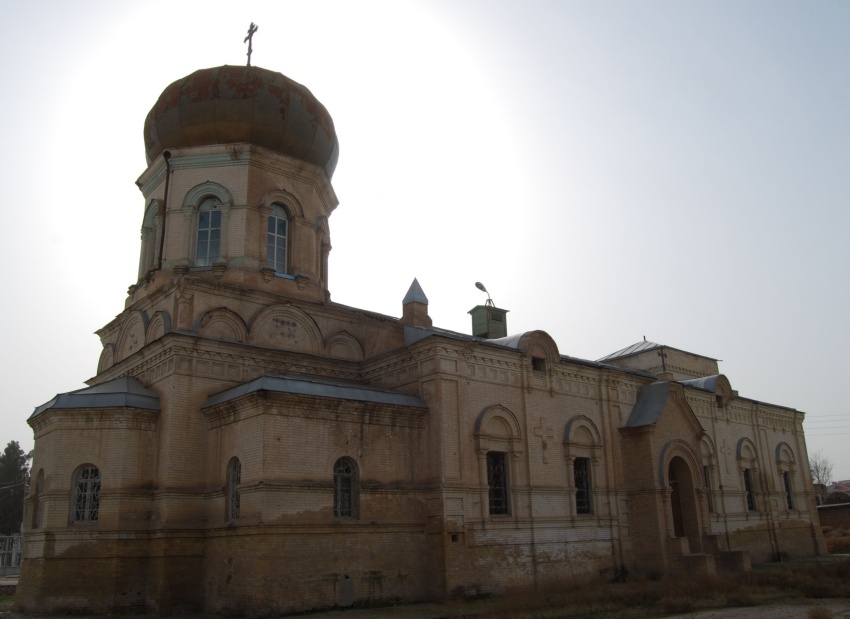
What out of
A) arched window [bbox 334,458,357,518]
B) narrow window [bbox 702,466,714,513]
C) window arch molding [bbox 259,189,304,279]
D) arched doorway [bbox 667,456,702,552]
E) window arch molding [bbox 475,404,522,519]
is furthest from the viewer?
narrow window [bbox 702,466,714,513]

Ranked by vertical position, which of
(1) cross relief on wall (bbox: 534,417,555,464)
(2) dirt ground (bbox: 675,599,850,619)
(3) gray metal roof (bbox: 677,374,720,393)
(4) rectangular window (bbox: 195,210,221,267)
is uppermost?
(4) rectangular window (bbox: 195,210,221,267)

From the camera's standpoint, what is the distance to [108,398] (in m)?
15.3

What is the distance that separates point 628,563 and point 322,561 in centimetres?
844

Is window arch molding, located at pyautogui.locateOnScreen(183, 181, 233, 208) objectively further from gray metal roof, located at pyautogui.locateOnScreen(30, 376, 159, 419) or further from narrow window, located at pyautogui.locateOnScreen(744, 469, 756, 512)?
narrow window, located at pyautogui.locateOnScreen(744, 469, 756, 512)

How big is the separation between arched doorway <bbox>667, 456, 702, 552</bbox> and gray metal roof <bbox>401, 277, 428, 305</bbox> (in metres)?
7.75

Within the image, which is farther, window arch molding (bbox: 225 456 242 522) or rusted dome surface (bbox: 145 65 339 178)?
rusted dome surface (bbox: 145 65 339 178)

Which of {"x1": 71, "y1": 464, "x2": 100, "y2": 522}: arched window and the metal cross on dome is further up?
the metal cross on dome

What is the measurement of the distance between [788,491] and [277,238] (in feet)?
62.6

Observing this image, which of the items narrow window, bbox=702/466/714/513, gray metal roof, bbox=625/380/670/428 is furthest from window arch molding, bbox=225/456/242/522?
narrow window, bbox=702/466/714/513

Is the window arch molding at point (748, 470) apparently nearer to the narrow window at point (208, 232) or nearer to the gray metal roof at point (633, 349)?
the gray metal roof at point (633, 349)

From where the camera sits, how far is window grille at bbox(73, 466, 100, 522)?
48.5 ft

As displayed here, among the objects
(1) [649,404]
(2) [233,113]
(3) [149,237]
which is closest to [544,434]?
(1) [649,404]

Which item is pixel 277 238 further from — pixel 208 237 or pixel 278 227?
pixel 208 237

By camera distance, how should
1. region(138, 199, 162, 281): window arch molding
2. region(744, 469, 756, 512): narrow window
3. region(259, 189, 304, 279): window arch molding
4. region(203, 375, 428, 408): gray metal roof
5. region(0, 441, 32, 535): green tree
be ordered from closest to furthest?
region(203, 375, 428, 408): gray metal roof → region(259, 189, 304, 279): window arch molding → region(138, 199, 162, 281): window arch molding → region(744, 469, 756, 512): narrow window → region(0, 441, 32, 535): green tree
